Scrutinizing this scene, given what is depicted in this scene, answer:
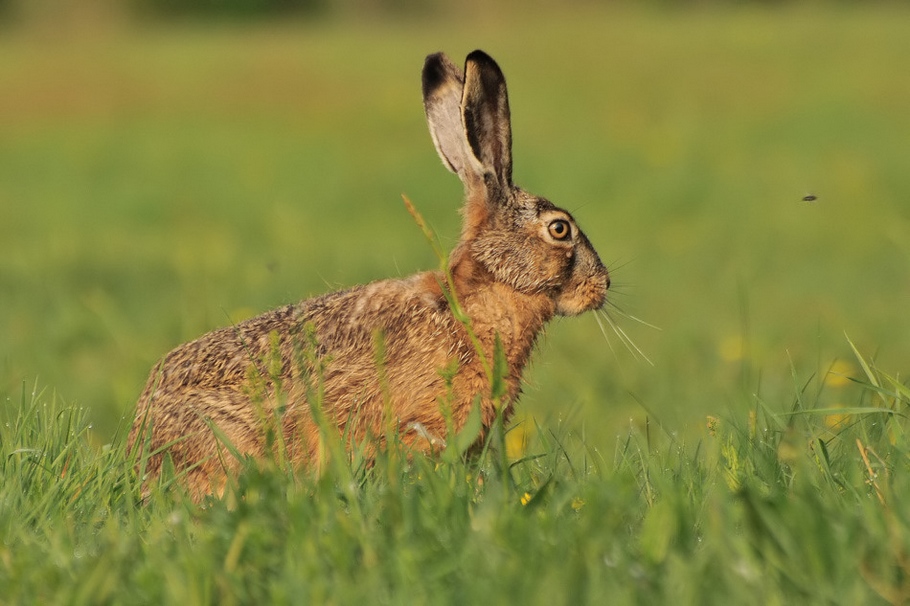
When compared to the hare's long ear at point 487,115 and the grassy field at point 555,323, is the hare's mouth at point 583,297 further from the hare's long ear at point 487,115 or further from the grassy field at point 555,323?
the hare's long ear at point 487,115

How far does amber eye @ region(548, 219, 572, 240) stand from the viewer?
5293mm

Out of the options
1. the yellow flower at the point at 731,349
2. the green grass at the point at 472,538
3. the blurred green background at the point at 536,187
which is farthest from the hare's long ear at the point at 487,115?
the yellow flower at the point at 731,349

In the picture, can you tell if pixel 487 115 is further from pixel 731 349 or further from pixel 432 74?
pixel 731 349

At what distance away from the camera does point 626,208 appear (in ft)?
51.3

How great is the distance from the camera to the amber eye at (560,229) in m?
5.29

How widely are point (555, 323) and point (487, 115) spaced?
90 centimetres

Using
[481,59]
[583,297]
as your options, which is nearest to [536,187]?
[583,297]

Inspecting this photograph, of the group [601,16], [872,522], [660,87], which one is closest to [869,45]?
[660,87]

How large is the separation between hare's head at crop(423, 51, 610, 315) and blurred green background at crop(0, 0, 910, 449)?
293 millimetres

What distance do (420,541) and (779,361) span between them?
6246mm

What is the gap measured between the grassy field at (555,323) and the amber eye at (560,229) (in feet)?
1.43

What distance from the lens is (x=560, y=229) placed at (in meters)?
5.32

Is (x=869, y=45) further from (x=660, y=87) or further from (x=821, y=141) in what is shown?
(x=821, y=141)

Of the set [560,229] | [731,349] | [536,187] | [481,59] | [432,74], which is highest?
[481,59]
